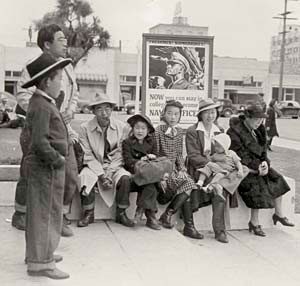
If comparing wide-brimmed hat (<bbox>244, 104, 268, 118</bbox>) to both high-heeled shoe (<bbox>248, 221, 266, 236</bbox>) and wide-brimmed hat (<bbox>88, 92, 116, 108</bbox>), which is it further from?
wide-brimmed hat (<bbox>88, 92, 116, 108</bbox>)

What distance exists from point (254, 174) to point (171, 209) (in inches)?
41.8

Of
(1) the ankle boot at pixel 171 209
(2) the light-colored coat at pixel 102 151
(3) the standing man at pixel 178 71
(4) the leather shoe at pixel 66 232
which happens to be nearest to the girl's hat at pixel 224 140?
(1) the ankle boot at pixel 171 209

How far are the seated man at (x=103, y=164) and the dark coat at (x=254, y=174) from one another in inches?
52.5

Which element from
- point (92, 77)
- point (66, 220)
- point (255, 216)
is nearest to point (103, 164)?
point (66, 220)

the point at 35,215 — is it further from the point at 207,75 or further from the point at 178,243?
the point at 207,75

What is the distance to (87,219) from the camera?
6535mm

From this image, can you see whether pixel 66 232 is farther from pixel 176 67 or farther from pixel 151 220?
pixel 176 67

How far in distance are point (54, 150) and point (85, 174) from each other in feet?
6.27

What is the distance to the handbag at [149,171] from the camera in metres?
6.28

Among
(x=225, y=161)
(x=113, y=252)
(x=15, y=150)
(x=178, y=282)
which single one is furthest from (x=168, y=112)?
(x=15, y=150)

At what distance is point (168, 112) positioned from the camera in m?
6.96

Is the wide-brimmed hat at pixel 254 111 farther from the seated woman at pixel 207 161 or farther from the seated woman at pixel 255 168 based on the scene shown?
the seated woman at pixel 207 161

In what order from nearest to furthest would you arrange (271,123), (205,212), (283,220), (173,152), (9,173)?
(173,152) → (205,212) → (283,220) → (9,173) → (271,123)

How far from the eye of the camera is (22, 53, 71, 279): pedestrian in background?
462 centimetres
